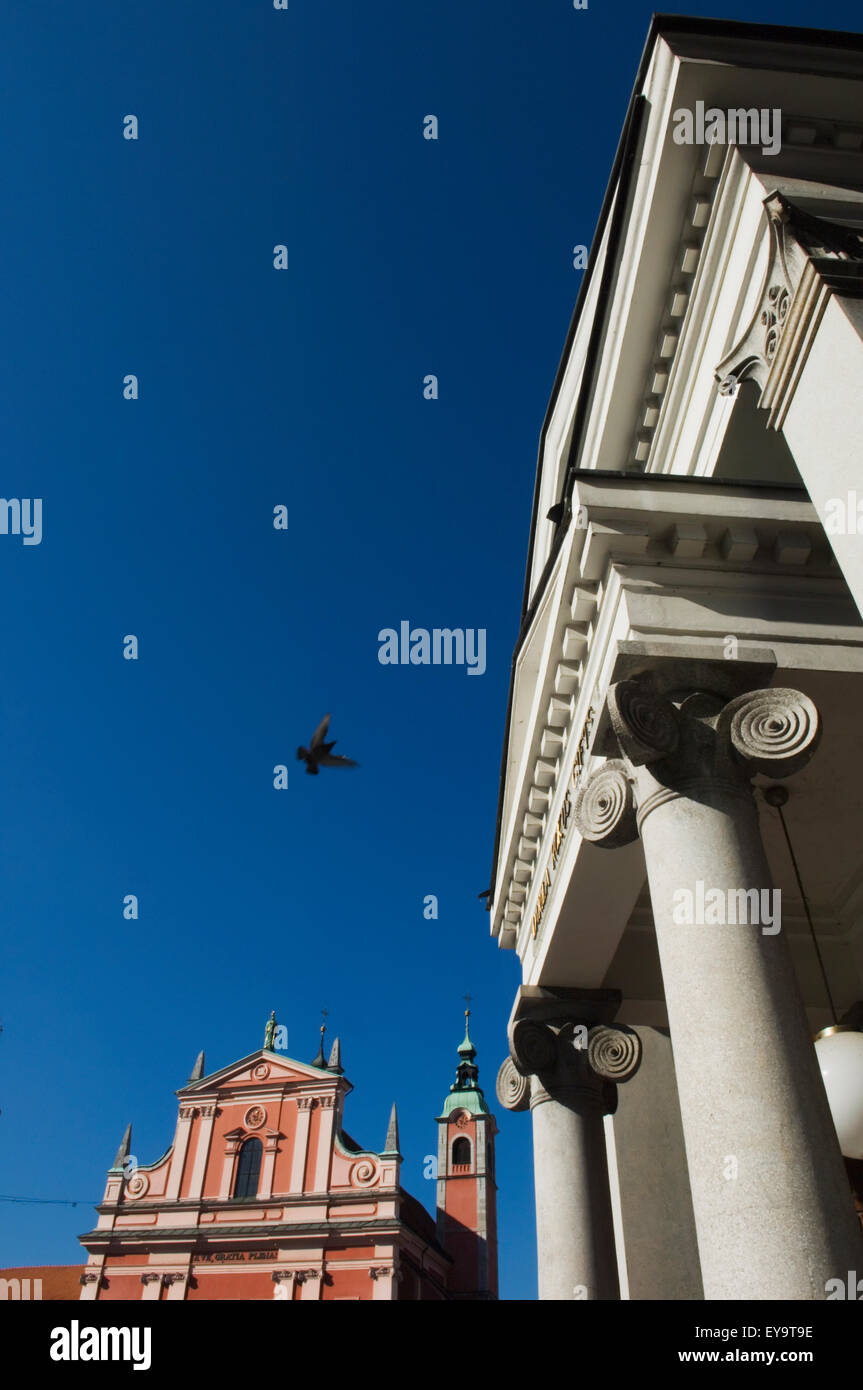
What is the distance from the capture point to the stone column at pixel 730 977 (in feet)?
12.8

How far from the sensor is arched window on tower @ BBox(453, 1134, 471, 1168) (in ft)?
193

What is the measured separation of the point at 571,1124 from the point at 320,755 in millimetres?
7015

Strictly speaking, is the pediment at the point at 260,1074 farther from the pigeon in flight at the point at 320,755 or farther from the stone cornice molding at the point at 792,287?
the stone cornice molding at the point at 792,287

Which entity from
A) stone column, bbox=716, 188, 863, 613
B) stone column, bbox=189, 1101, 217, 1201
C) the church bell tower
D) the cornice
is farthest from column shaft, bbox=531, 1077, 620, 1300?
the church bell tower

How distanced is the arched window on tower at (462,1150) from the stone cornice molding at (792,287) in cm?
6351

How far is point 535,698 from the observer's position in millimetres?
7438

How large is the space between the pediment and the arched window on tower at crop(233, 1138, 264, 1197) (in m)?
3.37

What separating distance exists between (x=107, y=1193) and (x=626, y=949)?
51399 mm

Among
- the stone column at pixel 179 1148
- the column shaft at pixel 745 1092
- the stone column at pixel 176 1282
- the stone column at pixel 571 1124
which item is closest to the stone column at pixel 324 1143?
the stone column at pixel 176 1282

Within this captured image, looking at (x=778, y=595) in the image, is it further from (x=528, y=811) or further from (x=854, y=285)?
(x=528, y=811)

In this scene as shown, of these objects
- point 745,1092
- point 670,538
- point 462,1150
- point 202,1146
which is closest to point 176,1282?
point 202,1146
